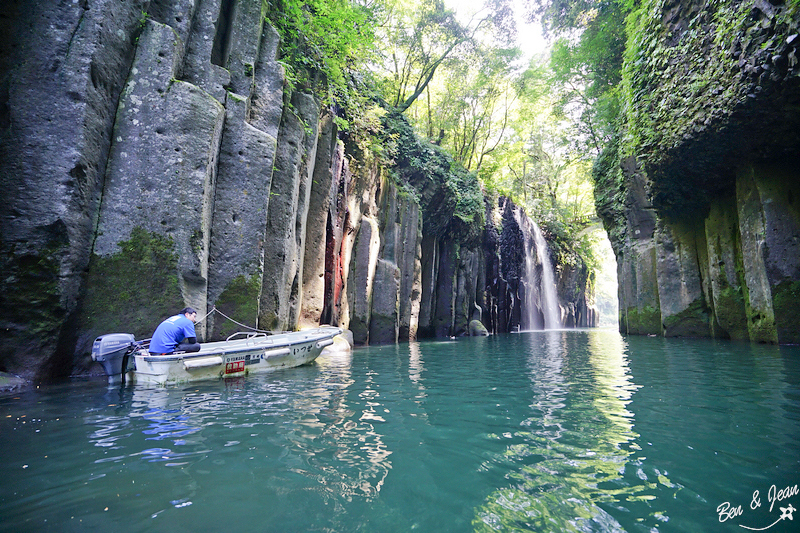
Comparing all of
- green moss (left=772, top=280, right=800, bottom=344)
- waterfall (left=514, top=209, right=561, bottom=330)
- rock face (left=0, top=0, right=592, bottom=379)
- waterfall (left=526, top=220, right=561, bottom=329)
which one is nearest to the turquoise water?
rock face (left=0, top=0, right=592, bottom=379)

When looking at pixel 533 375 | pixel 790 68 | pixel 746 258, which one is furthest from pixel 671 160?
pixel 533 375

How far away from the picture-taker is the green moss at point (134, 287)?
7.51 meters

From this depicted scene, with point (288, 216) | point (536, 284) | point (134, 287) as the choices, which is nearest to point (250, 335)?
point (134, 287)

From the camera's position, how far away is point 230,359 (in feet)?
25.6

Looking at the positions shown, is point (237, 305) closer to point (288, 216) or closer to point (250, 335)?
point (250, 335)

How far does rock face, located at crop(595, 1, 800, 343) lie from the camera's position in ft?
33.3

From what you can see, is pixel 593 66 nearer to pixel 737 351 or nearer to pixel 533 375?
pixel 737 351

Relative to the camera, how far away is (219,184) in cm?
971

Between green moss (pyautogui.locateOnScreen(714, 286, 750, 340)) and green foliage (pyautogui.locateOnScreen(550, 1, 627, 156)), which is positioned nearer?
green moss (pyautogui.locateOnScreen(714, 286, 750, 340))

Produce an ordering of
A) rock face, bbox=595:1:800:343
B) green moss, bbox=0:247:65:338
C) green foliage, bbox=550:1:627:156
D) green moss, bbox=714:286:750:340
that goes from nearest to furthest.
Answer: green moss, bbox=0:247:65:338 → rock face, bbox=595:1:800:343 → green moss, bbox=714:286:750:340 → green foliage, bbox=550:1:627:156

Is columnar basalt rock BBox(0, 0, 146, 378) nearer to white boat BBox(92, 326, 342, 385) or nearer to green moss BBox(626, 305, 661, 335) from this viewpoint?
white boat BBox(92, 326, 342, 385)

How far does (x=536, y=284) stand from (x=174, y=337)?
36106 mm

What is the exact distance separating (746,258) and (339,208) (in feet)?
46.0

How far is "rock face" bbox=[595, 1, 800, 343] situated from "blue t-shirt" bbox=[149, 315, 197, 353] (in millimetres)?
14202
